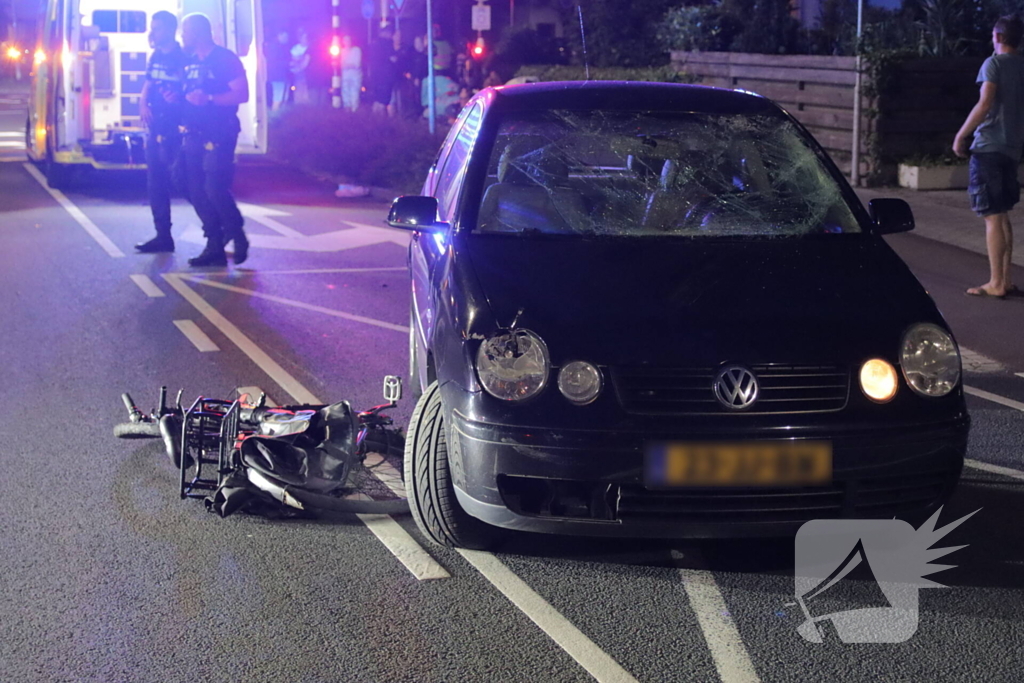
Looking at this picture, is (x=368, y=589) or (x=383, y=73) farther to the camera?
(x=383, y=73)

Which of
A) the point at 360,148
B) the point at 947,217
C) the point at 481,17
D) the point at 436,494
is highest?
the point at 481,17

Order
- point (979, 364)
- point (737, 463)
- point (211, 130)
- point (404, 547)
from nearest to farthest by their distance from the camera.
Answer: point (737, 463) < point (404, 547) < point (979, 364) < point (211, 130)

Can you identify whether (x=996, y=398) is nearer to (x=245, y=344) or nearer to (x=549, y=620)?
(x=549, y=620)

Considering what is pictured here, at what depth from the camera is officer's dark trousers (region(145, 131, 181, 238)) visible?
37.7ft

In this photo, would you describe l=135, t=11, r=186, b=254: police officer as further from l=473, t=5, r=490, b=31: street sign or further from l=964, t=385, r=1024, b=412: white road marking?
l=473, t=5, r=490, b=31: street sign

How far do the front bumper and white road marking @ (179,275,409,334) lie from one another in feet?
14.5

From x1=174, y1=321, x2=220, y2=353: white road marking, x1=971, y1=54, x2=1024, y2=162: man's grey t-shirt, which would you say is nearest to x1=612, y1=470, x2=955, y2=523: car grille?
x1=174, y1=321, x2=220, y2=353: white road marking

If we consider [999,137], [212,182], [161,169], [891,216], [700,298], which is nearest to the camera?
[700,298]

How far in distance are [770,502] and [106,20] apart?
14430mm

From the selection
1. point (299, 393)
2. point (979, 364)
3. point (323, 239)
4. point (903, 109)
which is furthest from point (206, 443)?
point (903, 109)

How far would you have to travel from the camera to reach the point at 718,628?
3826 mm

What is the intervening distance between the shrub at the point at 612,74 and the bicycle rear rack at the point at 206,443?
54.1 feet

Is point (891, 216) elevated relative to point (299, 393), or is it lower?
elevated

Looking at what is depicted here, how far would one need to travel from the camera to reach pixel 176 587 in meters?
4.12
